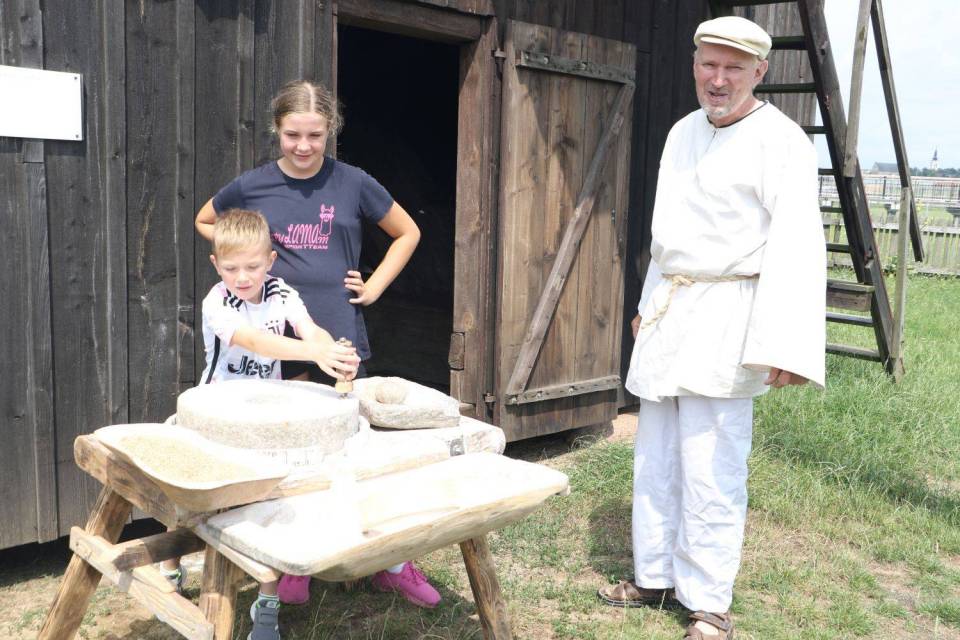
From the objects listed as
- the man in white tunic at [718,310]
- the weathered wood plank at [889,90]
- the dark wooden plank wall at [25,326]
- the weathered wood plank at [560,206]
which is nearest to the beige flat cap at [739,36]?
the man in white tunic at [718,310]

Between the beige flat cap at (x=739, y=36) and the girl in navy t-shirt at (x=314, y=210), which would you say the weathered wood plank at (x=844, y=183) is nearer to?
the beige flat cap at (x=739, y=36)

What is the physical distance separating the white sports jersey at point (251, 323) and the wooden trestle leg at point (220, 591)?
681mm

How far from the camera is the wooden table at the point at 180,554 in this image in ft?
6.93

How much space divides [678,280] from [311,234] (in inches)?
51.4

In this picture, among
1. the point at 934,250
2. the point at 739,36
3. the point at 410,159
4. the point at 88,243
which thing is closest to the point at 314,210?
the point at 88,243

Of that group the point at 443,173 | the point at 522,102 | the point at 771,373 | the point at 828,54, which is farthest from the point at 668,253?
the point at 443,173

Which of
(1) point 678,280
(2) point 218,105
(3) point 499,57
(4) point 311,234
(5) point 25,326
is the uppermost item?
(3) point 499,57

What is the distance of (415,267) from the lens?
22.9ft

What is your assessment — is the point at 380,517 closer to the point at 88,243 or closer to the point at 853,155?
the point at 88,243

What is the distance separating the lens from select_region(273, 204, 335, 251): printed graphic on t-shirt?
3008mm

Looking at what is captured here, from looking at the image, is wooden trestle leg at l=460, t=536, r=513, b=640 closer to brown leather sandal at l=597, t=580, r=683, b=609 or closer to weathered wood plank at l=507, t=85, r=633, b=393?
brown leather sandal at l=597, t=580, r=683, b=609

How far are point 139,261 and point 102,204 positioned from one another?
258 mm

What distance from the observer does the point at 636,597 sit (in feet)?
11.6

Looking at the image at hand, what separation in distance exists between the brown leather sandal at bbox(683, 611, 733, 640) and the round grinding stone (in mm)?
1503
